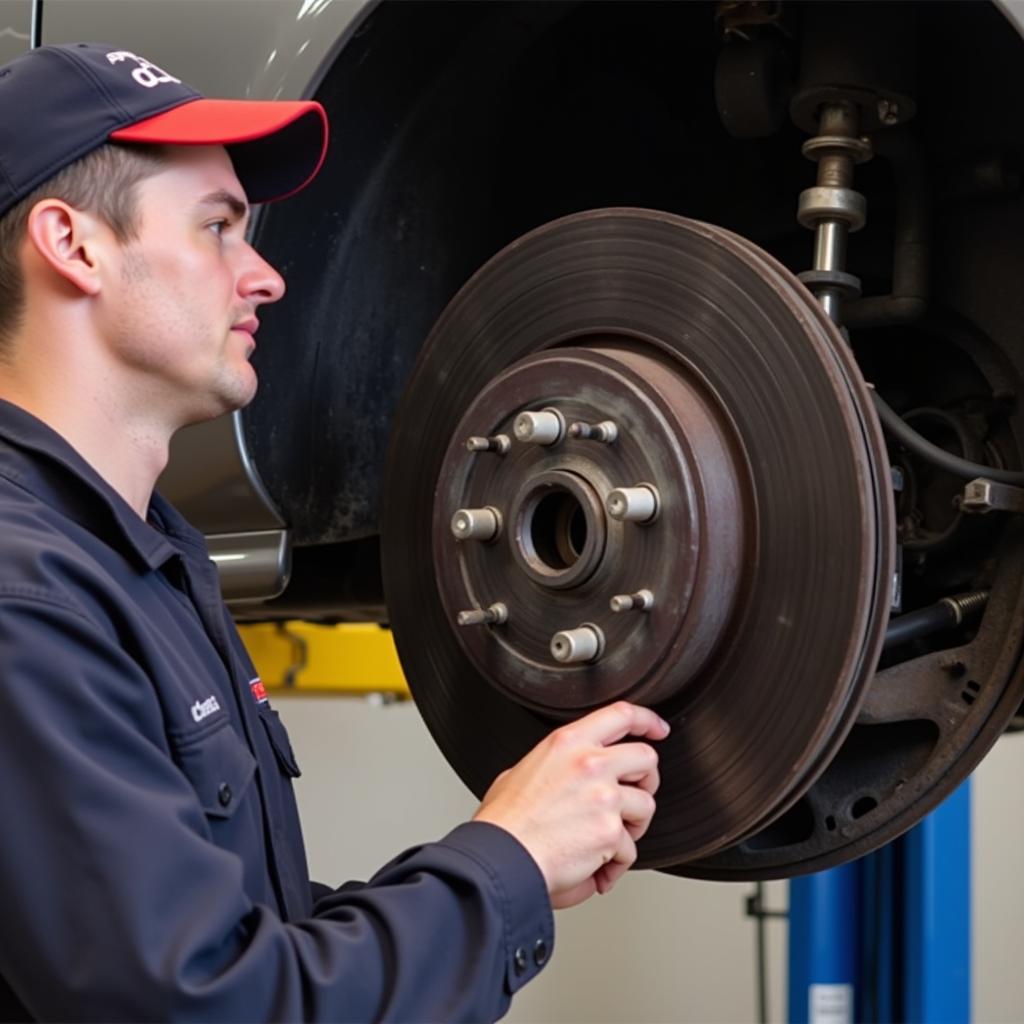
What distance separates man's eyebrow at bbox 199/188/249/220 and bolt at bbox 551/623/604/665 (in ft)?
1.19

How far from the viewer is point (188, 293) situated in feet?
3.09

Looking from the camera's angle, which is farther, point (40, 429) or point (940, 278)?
point (940, 278)

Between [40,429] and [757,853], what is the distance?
0.59m

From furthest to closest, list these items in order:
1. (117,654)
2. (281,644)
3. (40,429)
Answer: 1. (281,644)
2. (40,429)
3. (117,654)

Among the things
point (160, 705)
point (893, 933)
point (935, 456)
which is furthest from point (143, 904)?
point (893, 933)

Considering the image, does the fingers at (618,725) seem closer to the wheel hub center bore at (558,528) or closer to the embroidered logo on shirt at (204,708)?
the wheel hub center bore at (558,528)

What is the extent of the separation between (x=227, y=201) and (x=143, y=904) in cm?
50

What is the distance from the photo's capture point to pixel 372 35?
1098mm

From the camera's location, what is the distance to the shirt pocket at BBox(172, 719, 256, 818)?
0.80m

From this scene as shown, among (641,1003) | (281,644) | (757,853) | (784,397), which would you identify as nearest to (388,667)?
(281,644)

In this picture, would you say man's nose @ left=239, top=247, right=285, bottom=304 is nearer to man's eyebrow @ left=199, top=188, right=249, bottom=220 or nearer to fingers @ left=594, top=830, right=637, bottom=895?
man's eyebrow @ left=199, top=188, right=249, bottom=220

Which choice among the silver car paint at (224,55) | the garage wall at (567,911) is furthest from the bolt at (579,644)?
the garage wall at (567,911)

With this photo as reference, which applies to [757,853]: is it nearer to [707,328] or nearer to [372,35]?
[707,328]

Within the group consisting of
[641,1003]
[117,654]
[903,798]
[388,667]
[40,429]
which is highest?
[40,429]
